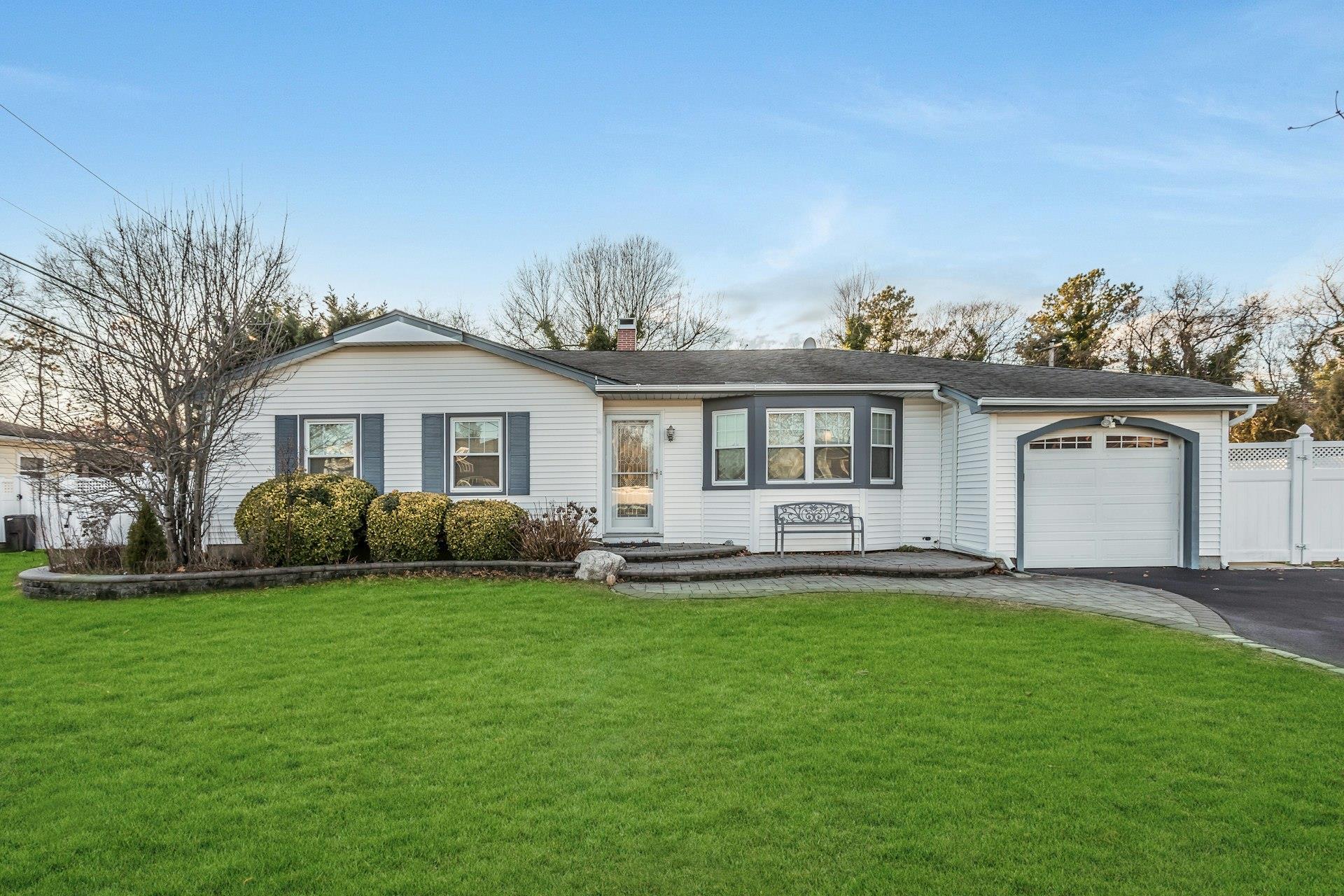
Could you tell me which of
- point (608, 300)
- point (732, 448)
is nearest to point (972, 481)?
point (732, 448)

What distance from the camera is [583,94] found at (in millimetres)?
12781

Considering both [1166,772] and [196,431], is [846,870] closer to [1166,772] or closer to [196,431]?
[1166,772]

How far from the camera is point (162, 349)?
946 centimetres

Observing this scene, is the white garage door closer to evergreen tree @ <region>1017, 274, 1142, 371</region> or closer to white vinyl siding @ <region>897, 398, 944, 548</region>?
white vinyl siding @ <region>897, 398, 944, 548</region>

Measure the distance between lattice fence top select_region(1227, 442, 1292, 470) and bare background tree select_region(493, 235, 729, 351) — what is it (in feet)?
64.0

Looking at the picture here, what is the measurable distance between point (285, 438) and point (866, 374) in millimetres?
10532

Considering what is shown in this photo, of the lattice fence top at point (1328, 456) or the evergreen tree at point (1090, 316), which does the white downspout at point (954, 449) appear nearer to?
the lattice fence top at point (1328, 456)

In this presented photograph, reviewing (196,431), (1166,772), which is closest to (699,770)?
(1166,772)

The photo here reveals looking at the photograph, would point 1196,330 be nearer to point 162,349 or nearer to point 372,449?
point 372,449

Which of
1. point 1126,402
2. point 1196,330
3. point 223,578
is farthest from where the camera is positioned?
point 1196,330

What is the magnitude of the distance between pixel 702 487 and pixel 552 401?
10.1ft

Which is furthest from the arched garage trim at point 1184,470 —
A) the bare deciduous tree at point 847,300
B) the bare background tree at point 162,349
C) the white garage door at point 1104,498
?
the bare deciduous tree at point 847,300

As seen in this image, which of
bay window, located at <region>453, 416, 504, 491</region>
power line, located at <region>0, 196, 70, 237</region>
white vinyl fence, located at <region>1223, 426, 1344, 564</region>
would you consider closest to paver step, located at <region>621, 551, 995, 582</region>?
bay window, located at <region>453, 416, 504, 491</region>

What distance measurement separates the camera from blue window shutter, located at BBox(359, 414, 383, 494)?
38.6 ft
